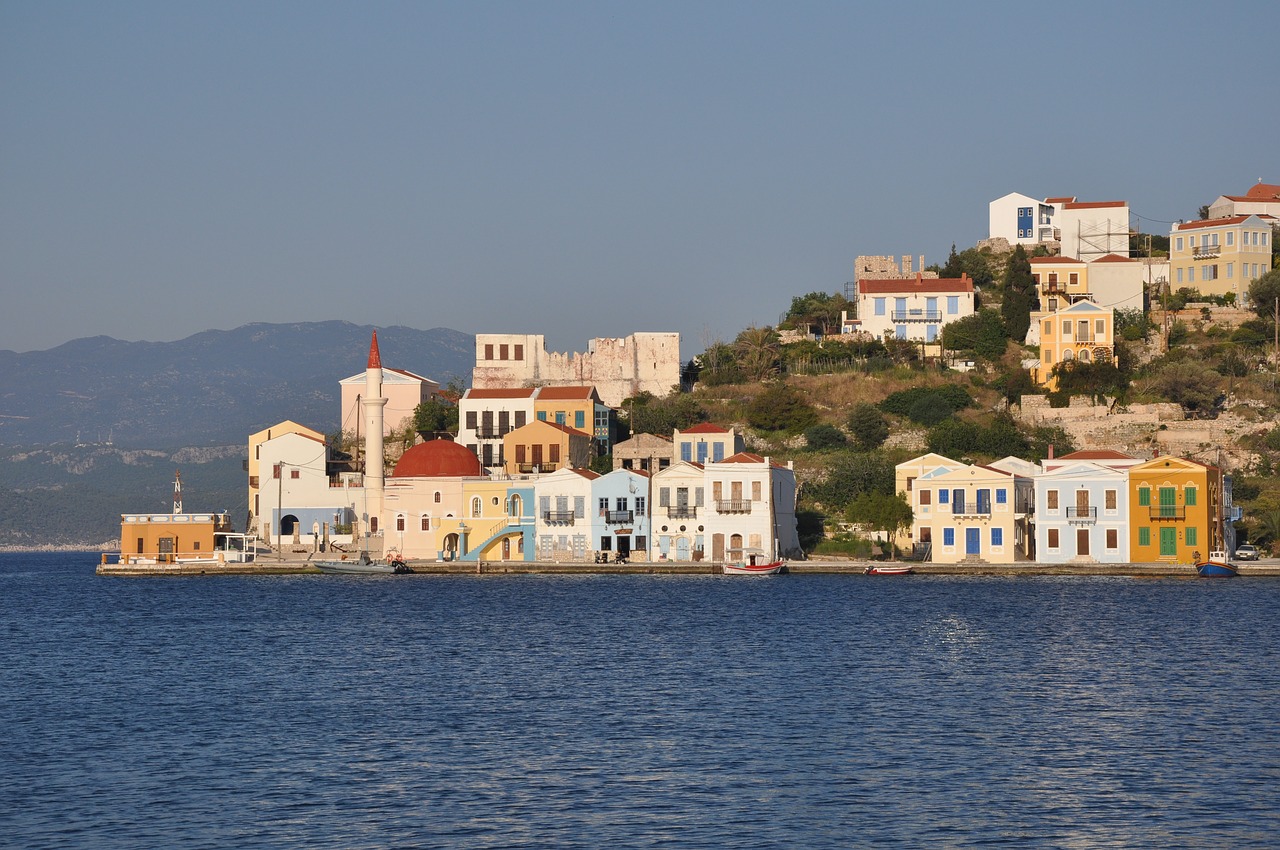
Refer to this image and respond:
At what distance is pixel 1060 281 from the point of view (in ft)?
290

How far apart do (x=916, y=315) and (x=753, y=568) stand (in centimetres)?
2937

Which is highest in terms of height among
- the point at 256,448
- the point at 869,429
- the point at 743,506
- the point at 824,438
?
the point at 869,429

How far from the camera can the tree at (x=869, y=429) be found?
77312 millimetres

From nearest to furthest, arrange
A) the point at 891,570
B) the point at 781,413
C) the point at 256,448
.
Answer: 1. the point at 891,570
2. the point at 256,448
3. the point at 781,413

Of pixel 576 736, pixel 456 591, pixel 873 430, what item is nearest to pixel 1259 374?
pixel 873 430

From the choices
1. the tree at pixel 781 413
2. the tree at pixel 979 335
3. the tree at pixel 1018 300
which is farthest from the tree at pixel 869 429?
the tree at pixel 1018 300

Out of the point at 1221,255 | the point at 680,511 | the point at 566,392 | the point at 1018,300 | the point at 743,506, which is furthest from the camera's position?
the point at 1221,255

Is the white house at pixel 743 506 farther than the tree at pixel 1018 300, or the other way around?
the tree at pixel 1018 300

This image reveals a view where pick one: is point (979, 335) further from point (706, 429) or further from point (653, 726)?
point (653, 726)

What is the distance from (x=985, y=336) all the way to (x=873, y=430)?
1125 cm

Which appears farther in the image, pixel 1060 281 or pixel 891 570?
pixel 1060 281

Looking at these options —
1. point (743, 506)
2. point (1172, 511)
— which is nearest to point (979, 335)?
point (1172, 511)

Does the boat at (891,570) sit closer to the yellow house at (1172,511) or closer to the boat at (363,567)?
the yellow house at (1172,511)

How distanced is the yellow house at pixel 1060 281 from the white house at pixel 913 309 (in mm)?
3805
